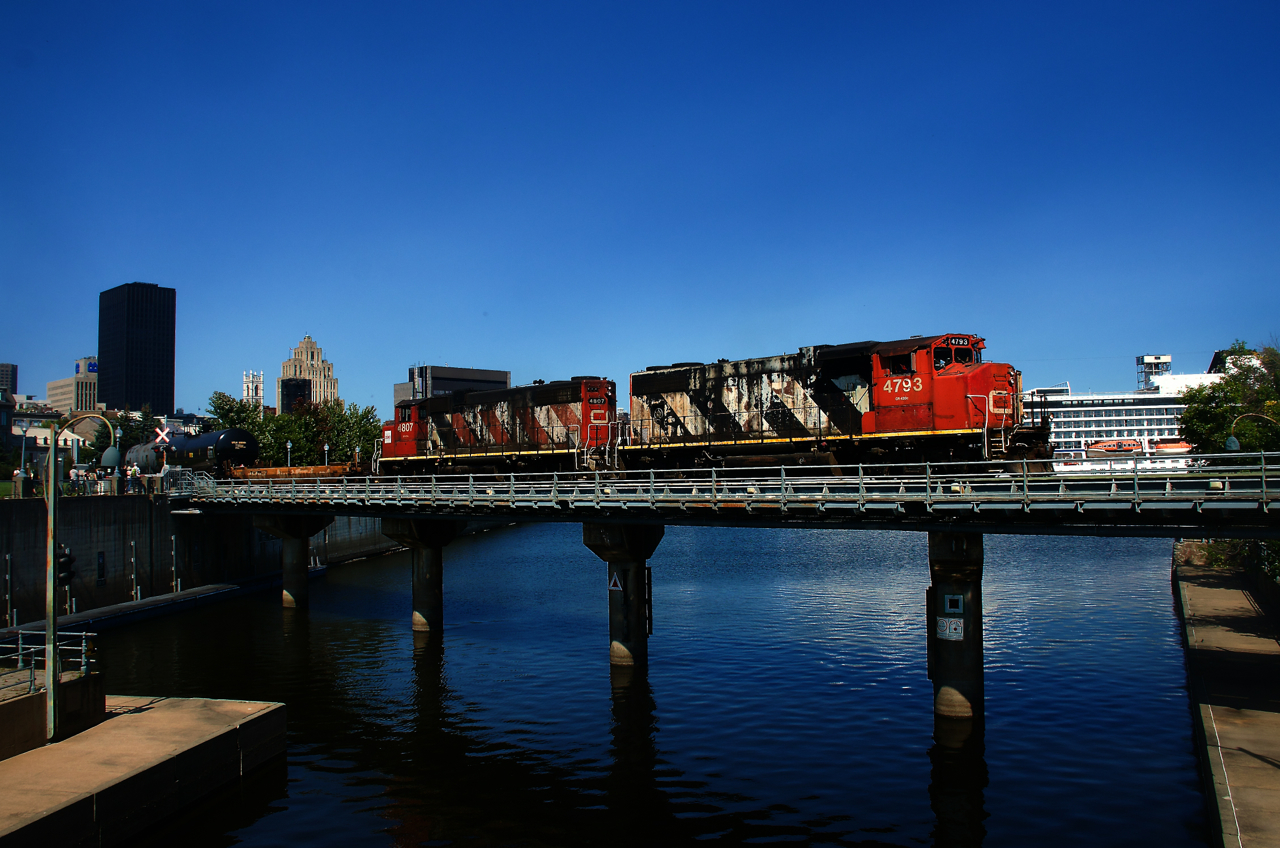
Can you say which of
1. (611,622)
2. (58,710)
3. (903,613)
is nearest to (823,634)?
(903,613)

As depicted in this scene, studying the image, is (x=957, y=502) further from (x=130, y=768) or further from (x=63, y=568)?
(x=63, y=568)

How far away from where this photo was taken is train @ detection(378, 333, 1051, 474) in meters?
25.8

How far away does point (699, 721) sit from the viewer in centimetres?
2481

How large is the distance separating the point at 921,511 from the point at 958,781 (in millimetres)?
6727

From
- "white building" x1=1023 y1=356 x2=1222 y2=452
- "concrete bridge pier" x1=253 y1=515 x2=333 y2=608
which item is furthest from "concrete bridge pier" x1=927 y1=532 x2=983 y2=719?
"white building" x1=1023 y1=356 x2=1222 y2=452

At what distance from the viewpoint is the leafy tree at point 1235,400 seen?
49406mm

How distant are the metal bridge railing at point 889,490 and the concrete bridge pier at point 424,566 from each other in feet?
5.67

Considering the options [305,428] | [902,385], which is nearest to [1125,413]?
[305,428]

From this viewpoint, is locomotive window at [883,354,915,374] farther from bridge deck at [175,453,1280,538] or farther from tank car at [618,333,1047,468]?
bridge deck at [175,453,1280,538]

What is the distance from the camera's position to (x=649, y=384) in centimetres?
3541

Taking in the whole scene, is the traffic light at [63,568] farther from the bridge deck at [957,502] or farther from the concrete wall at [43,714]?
the bridge deck at [957,502]

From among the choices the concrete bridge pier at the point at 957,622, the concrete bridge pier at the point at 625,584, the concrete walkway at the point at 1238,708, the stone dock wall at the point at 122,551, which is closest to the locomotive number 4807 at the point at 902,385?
the concrete bridge pier at the point at 957,622

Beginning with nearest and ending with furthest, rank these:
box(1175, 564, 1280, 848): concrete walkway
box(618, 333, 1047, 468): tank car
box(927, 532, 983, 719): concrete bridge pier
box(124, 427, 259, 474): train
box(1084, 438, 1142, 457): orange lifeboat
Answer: box(1175, 564, 1280, 848): concrete walkway
box(1084, 438, 1142, 457): orange lifeboat
box(927, 532, 983, 719): concrete bridge pier
box(618, 333, 1047, 468): tank car
box(124, 427, 259, 474): train

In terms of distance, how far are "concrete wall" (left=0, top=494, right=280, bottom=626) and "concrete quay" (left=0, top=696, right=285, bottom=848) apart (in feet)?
61.1
